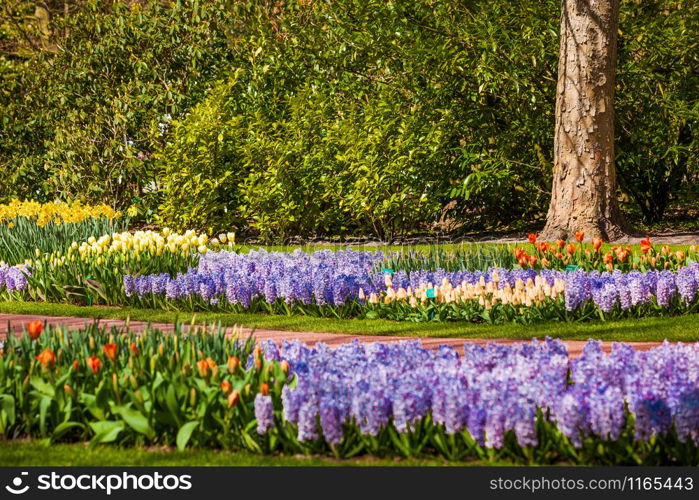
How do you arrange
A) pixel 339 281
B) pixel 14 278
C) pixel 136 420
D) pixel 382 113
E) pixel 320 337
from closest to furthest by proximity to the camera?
pixel 136 420, pixel 320 337, pixel 339 281, pixel 14 278, pixel 382 113

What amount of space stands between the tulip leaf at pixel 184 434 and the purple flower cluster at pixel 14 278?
5.21m

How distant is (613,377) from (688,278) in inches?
125

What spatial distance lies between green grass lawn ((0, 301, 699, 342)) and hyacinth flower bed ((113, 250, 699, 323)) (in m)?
0.13

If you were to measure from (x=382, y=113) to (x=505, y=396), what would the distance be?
25.9 feet

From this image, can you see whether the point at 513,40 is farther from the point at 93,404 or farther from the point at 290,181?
the point at 93,404

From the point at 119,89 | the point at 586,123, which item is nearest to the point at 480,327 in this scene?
the point at 586,123

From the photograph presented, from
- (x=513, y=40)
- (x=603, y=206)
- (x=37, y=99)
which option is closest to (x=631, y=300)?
(x=603, y=206)

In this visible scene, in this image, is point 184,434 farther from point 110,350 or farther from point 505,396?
point 505,396

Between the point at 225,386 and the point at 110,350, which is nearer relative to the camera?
the point at 225,386

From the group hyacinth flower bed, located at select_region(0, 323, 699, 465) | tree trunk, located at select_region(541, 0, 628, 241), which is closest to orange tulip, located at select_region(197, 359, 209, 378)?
hyacinth flower bed, located at select_region(0, 323, 699, 465)

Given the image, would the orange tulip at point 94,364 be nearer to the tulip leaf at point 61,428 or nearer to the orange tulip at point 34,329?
the tulip leaf at point 61,428

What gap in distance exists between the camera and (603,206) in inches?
412

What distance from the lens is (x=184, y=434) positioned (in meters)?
3.85

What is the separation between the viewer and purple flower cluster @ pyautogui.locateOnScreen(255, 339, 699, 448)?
11.8ft
